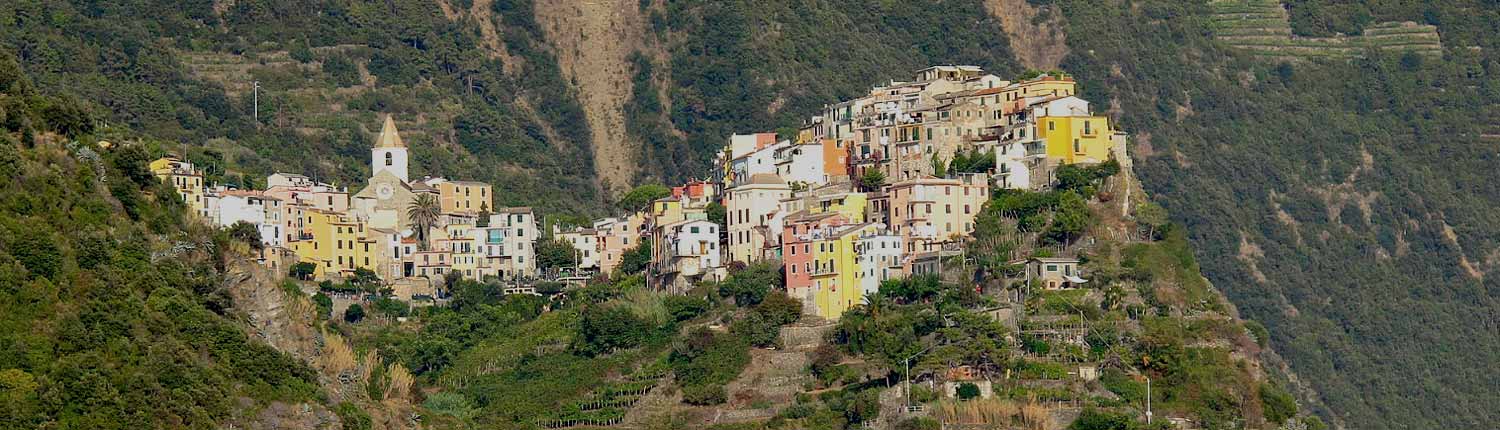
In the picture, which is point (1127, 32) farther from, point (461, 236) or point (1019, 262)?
point (1019, 262)

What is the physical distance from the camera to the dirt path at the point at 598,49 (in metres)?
168

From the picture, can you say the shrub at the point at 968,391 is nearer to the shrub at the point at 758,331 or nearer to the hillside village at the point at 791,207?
the hillside village at the point at 791,207

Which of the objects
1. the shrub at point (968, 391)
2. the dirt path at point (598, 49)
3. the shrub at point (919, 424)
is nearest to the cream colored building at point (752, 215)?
the shrub at point (968, 391)

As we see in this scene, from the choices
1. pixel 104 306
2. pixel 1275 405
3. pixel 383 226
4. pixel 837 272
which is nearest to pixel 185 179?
pixel 383 226

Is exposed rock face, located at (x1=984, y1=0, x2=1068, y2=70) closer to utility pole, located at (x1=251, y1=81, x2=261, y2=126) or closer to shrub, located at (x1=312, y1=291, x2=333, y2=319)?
utility pole, located at (x1=251, y1=81, x2=261, y2=126)

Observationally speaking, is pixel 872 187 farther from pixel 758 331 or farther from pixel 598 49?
pixel 598 49

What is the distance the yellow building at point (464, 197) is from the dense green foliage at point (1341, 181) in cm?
3491

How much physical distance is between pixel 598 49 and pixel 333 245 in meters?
58.4

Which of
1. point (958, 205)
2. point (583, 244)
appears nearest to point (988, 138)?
point (958, 205)

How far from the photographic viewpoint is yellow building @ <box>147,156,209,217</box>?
361 feet

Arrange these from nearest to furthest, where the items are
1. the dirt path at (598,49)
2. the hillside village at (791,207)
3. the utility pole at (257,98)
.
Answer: the hillside village at (791,207)
the utility pole at (257,98)
the dirt path at (598,49)

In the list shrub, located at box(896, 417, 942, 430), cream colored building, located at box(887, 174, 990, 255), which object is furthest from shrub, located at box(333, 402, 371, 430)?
cream colored building, located at box(887, 174, 990, 255)

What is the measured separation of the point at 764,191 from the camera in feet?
354

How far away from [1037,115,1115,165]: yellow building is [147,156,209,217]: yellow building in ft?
87.2
